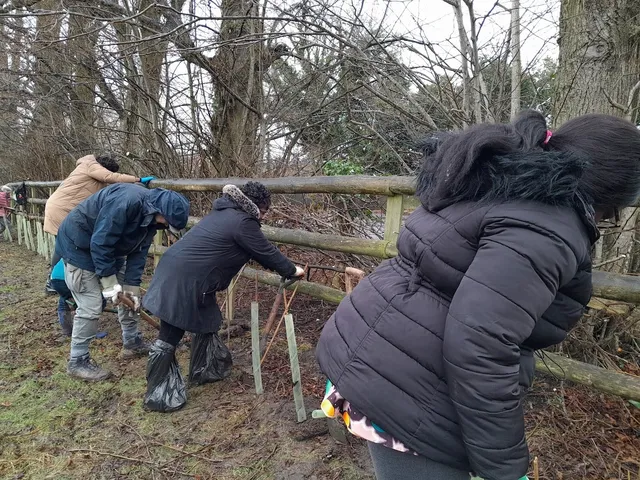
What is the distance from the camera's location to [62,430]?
3078mm

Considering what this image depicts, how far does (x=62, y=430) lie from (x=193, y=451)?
1.03 meters

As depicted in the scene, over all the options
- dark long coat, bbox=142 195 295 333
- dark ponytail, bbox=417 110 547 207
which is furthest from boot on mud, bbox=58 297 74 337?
dark ponytail, bbox=417 110 547 207

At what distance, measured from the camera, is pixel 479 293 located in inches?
42.9

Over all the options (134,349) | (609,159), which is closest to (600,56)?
(609,159)

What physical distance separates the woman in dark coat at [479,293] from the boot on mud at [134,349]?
11.1 ft

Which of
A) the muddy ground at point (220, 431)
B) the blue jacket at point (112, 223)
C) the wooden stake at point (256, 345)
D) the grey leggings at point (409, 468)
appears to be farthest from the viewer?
the blue jacket at point (112, 223)

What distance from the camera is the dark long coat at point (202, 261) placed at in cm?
309

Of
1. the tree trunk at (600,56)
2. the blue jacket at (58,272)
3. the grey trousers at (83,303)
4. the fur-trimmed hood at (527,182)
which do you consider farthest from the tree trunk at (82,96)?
the fur-trimmed hood at (527,182)

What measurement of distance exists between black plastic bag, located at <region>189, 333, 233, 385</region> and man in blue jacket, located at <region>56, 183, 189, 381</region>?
0.81 meters

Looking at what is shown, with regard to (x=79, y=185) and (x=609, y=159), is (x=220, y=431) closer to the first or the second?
(x=609, y=159)

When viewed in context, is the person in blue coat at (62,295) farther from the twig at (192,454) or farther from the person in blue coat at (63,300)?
the twig at (192,454)

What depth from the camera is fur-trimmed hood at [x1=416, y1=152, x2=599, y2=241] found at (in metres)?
1.11

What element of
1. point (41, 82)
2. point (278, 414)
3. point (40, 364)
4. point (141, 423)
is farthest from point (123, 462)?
point (41, 82)

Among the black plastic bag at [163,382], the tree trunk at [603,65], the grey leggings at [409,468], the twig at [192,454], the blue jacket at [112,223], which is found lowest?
the twig at [192,454]
